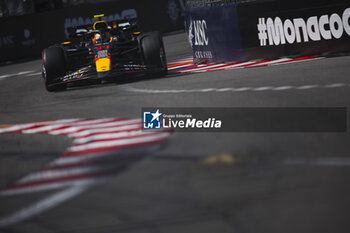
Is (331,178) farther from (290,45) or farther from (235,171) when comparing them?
(290,45)

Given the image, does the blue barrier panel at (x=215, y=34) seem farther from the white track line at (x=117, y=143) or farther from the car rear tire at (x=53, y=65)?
the white track line at (x=117, y=143)

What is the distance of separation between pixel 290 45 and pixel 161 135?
6725mm

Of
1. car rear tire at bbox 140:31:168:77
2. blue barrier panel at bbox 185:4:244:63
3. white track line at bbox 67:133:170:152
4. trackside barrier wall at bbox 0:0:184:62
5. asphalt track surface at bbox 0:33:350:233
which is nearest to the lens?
asphalt track surface at bbox 0:33:350:233

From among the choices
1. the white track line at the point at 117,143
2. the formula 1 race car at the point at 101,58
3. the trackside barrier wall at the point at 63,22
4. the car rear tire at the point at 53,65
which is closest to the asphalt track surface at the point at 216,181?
the white track line at the point at 117,143

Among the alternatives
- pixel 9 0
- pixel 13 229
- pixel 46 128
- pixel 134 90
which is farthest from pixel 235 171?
pixel 9 0

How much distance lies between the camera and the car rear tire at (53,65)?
463 inches

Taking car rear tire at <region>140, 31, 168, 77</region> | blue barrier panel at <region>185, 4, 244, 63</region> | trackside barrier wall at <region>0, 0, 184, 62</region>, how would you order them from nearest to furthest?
car rear tire at <region>140, 31, 168, 77</region> → blue barrier panel at <region>185, 4, 244, 63</region> → trackside barrier wall at <region>0, 0, 184, 62</region>

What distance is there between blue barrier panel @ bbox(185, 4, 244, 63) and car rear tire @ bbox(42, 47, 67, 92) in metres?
3.58

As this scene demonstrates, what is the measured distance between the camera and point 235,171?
470cm

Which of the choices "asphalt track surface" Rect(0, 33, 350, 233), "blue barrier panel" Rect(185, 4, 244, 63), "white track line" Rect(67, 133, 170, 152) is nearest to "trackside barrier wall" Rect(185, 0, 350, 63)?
"blue barrier panel" Rect(185, 4, 244, 63)

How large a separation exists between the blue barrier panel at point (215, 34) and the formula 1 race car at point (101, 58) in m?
1.79

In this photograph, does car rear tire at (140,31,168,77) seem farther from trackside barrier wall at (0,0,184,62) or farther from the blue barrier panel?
trackside barrier wall at (0,0,184,62)

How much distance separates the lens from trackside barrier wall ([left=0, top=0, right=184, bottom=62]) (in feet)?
77.6

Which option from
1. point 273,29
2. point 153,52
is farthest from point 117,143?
point 273,29
